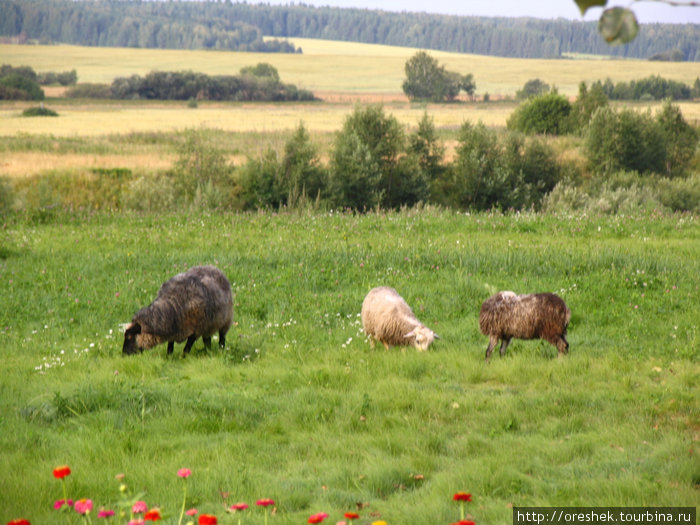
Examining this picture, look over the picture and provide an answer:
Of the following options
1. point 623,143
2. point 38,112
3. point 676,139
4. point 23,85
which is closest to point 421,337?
point 623,143

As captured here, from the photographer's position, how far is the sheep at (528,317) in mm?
10625

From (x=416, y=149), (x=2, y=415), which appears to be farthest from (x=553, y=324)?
(x=416, y=149)

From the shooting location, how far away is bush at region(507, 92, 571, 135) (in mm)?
73188

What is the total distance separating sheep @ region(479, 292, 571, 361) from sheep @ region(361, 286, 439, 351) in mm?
1271

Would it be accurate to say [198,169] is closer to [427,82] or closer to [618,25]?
[618,25]

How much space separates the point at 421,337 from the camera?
39.2 ft

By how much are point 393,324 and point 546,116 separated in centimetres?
6722

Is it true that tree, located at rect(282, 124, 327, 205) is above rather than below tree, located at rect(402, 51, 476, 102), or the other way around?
below

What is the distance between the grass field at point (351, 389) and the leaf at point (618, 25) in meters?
4.68

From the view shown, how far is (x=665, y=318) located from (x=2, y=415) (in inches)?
458

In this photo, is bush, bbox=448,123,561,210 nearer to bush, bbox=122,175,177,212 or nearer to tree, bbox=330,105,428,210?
tree, bbox=330,105,428,210

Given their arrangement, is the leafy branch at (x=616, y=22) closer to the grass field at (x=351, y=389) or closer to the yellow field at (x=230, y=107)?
the grass field at (x=351, y=389)

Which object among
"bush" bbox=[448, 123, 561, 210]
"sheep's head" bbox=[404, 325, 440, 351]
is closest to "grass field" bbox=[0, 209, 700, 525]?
"sheep's head" bbox=[404, 325, 440, 351]

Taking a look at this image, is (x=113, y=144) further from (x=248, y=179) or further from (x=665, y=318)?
(x=665, y=318)
